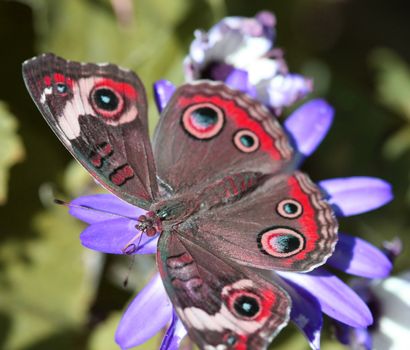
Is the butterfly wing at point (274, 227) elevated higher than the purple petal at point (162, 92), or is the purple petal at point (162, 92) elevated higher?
the purple petal at point (162, 92)

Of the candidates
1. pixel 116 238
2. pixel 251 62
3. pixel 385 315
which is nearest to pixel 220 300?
pixel 116 238

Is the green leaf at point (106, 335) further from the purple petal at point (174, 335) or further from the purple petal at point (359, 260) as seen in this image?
the purple petal at point (359, 260)

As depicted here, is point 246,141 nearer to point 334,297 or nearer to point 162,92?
point 162,92

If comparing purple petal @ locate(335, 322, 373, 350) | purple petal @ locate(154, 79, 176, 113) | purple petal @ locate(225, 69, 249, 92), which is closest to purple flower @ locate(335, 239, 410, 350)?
purple petal @ locate(335, 322, 373, 350)

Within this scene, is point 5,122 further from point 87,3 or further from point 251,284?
point 251,284

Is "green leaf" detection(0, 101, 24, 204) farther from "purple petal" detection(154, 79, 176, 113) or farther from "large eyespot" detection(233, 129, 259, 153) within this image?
"large eyespot" detection(233, 129, 259, 153)

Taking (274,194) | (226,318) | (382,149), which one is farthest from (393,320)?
(382,149)

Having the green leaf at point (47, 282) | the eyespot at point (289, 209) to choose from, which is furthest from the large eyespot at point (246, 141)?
the green leaf at point (47, 282)
